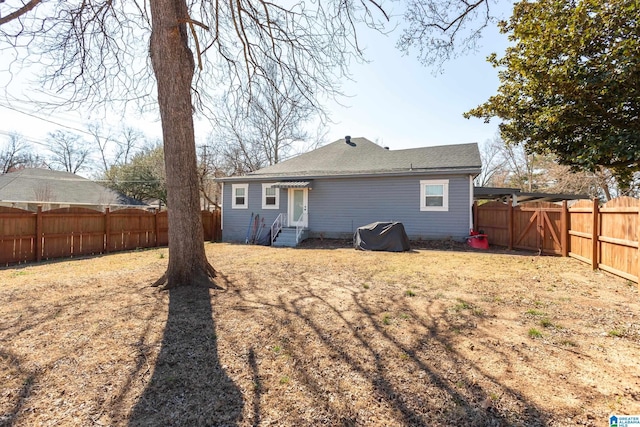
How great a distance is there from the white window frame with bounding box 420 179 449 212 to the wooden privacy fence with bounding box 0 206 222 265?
1035 centimetres

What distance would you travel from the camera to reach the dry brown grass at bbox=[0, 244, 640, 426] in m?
2.08

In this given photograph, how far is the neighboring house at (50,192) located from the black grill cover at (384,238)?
1955 centimetres

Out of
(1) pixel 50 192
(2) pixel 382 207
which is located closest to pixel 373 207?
(2) pixel 382 207

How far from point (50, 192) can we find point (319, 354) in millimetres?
24680

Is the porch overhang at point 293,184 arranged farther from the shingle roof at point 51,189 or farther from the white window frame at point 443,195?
the shingle roof at point 51,189

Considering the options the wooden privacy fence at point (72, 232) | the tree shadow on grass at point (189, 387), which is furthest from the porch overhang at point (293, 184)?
the tree shadow on grass at point (189, 387)

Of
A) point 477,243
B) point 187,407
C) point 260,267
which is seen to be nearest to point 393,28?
point 260,267

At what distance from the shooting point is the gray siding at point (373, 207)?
1122 centimetres

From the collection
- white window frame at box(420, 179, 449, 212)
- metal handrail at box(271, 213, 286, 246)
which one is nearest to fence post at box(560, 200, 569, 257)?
white window frame at box(420, 179, 449, 212)

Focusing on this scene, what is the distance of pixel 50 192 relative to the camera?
65.4 ft

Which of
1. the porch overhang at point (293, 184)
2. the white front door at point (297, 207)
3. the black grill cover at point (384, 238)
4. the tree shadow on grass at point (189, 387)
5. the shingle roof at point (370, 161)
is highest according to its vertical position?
the shingle roof at point (370, 161)

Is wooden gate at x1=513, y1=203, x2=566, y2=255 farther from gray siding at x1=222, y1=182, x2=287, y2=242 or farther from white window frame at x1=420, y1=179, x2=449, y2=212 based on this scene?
gray siding at x1=222, y1=182, x2=287, y2=242

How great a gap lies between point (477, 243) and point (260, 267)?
7665 mm

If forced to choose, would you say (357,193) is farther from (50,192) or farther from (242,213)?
(50,192)
